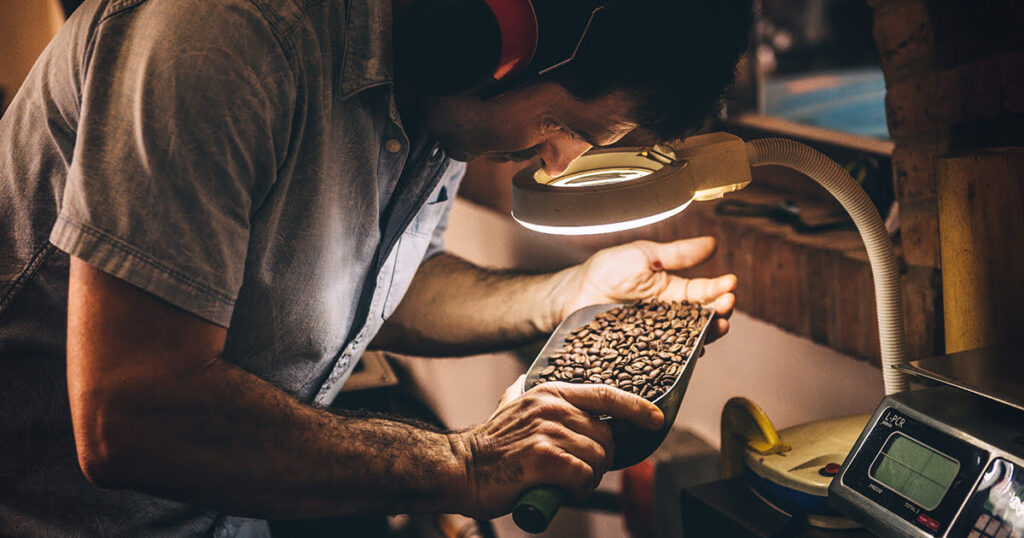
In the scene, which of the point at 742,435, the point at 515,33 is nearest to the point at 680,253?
the point at 742,435

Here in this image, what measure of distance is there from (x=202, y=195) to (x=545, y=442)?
0.46 metres

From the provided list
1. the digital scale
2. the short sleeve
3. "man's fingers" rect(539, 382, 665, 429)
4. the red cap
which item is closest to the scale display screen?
the digital scale

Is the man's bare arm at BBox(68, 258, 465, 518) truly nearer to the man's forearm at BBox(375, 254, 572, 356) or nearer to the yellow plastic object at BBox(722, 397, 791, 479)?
the yellow plastic object at BBox(722, 397, 791, 479)

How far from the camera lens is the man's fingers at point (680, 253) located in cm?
135

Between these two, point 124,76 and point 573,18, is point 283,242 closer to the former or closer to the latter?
point 124,76

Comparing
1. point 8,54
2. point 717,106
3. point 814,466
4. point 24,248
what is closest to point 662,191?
point 717,106

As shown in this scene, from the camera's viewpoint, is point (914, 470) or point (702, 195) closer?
point (914, 470)

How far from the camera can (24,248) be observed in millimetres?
925

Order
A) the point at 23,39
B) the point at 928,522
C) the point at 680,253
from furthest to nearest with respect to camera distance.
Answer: the point at 23,39, the point at 680,253, the point at 928,522

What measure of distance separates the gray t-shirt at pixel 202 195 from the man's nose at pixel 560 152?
0.18 metres

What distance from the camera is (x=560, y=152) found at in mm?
1046

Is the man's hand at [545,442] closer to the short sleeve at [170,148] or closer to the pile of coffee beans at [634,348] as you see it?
the pile of coffee beans at [634,348]

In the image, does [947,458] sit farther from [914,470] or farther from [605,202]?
[605,202]

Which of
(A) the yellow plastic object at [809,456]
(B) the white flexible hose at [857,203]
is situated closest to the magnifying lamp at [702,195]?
(B) the white flexible hose at [857,203]
